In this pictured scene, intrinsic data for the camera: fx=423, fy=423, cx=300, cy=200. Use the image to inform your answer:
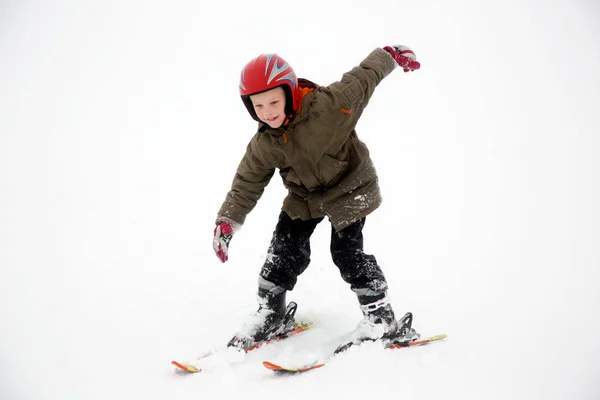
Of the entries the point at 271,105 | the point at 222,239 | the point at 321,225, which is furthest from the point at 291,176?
the point at 321,225

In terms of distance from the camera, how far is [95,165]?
10.1 m

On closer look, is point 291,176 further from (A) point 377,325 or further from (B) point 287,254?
(A) point 377,325

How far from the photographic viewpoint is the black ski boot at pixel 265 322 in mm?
3105

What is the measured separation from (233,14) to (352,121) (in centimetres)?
2343

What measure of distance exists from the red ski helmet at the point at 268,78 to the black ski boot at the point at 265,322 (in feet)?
4.74

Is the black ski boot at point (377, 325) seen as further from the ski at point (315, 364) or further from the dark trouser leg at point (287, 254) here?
the dark trouser leg at point (287, 254)

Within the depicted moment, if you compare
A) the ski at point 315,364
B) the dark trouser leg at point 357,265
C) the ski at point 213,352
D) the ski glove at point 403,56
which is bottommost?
the ski at point 315,364

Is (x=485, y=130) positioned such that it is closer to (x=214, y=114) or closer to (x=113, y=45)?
(x=214, y=114)

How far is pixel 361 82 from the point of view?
116 inches

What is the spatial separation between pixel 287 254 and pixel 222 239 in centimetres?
53

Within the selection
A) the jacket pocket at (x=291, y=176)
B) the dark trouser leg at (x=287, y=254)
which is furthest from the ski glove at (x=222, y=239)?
the jacket pocket at (x=291, y=176)

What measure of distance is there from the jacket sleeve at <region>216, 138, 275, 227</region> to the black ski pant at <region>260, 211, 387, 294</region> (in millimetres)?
330

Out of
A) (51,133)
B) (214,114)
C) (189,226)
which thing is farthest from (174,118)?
(189,226)

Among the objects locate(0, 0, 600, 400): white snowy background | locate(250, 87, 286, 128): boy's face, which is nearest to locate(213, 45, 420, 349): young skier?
locate(250, 87, 286, 128): boy's face
